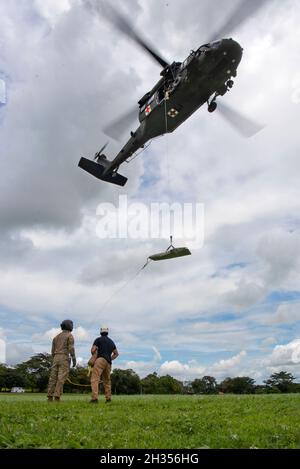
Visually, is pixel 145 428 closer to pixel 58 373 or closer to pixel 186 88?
pixel 58 373

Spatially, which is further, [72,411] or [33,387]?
[33,387]

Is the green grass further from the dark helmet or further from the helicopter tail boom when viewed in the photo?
the helicopter tail boom

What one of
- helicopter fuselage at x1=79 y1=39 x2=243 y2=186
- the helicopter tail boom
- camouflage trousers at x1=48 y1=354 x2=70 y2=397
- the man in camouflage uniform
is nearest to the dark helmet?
the man in camouflage uniform

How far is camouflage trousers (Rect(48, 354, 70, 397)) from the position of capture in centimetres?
1542

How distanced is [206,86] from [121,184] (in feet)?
40.0

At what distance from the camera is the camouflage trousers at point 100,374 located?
15.5m

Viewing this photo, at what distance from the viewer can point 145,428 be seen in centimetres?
962

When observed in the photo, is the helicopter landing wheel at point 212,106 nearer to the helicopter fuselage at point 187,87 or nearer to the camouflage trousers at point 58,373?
the helicopter fuselage at point 187,87

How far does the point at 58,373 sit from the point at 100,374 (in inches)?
54.3

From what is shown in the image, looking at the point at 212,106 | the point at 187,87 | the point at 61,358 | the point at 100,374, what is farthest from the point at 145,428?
the point at 212,106

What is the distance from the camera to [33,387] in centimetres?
7056

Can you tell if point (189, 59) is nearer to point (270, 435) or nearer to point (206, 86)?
point (206, 86)
